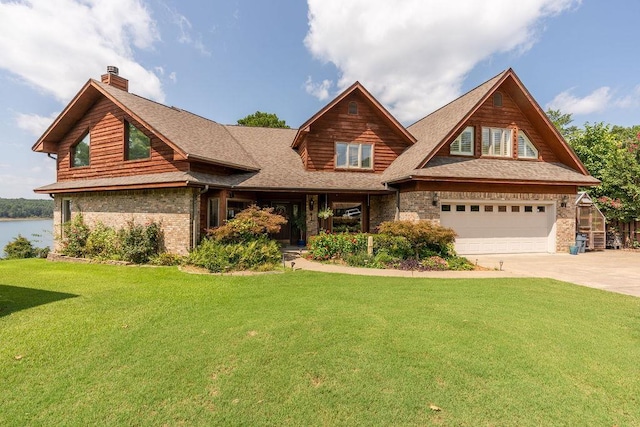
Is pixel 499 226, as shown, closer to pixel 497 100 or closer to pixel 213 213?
pixel 497 100

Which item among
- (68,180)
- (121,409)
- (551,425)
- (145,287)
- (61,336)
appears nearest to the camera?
(551,425)

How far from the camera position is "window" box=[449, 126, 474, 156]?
14797mm

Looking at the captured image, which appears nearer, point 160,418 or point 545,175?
point 160,418

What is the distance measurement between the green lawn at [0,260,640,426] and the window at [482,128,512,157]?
962 cm

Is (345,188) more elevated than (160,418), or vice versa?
(345,188)

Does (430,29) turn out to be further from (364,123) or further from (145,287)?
(145,287)

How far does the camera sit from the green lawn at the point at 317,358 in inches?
121

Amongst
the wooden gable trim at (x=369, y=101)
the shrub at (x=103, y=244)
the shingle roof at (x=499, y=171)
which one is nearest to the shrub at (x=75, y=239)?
the shrub at (x=103, y=244)

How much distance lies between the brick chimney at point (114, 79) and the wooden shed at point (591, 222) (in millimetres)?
25762

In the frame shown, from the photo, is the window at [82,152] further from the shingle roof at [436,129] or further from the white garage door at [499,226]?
the white garage door at [499,226]

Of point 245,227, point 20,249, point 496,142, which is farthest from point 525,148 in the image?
point 20,249

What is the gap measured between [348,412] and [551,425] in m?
2.00

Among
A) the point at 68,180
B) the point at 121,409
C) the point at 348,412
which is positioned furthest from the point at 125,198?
the point at 348,412

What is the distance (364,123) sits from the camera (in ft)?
53.2
